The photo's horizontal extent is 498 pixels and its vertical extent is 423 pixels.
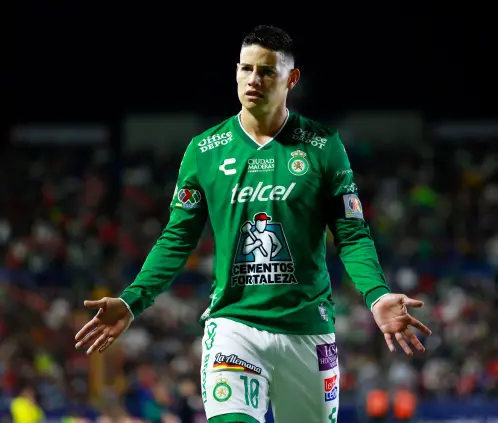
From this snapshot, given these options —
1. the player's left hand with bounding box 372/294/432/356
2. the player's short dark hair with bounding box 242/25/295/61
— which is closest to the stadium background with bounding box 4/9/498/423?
the player's short dark hair with bounding box 242/25/295/61

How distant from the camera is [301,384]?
15.4 feet

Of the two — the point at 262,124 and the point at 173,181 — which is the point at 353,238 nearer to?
the point at 262,124

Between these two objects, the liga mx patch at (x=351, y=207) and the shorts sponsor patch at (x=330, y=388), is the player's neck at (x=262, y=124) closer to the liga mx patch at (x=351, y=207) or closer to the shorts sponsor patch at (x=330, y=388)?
the liga mx patch at (x=351, y=207)

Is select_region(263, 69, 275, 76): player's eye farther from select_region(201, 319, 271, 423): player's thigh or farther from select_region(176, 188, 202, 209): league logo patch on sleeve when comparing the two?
select_region(201, 319, 271, 423): player's thigh

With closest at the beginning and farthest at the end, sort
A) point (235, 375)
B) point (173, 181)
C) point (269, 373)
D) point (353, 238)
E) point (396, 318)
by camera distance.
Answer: point (396, 318) < point (235, 375) < point (269, 373) < point (353, 238) < point (173, 181)

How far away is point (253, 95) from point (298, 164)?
39 cm

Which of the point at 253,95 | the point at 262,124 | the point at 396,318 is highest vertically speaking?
the point at 253,95

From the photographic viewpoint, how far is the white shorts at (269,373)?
4.58 m

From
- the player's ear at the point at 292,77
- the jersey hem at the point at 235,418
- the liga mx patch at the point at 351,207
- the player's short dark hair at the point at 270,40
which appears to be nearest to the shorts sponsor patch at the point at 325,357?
the jersey hem at the point at 235,418

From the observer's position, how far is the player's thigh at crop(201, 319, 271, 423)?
4520 millimetres

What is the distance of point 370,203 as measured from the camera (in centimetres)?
1941

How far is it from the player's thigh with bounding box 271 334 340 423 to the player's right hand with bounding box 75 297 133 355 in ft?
2.45

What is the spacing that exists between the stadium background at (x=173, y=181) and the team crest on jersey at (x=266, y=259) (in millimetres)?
6455

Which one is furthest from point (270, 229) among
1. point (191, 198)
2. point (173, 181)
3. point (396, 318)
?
point (173, 181)
